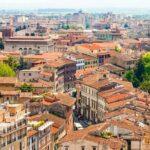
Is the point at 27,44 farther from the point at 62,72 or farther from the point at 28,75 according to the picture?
the point at 28,75

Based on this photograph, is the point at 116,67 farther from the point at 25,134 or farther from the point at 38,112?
the point at 25,134

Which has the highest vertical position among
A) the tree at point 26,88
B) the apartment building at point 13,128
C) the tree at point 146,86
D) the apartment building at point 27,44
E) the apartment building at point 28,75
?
the apartment building at point 13,128

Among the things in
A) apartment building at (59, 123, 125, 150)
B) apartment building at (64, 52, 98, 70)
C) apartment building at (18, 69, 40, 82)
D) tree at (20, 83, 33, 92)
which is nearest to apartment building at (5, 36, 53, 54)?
apartment building at (64, 52, 98, 70)

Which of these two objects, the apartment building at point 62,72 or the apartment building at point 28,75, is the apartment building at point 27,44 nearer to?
the apartment building at point 62,72

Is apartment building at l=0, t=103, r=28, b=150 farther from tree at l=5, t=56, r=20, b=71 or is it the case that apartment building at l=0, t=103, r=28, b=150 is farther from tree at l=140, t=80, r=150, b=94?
tree at l=5, t=56, r=20, b=71

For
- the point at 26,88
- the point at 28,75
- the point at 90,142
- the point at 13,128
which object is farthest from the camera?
the point at 28,75

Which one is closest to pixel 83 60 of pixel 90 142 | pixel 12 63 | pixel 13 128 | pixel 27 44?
pixel 12 63

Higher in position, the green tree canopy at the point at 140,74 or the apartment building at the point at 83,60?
the green tree canopy at the point at 140,74

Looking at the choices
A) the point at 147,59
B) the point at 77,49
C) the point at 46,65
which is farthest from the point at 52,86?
the point at 77,49

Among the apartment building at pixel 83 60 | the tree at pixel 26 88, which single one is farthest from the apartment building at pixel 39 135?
the apartment building at pixel 83 60
